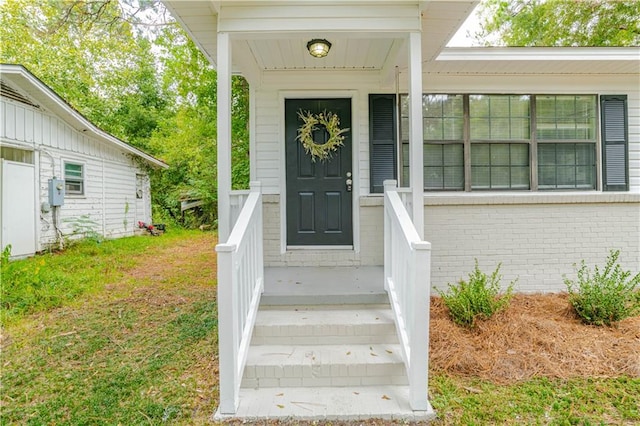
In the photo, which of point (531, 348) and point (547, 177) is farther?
point (547, 177)

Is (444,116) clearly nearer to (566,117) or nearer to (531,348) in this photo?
(566,117)

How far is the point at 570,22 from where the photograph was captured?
29.1 feet

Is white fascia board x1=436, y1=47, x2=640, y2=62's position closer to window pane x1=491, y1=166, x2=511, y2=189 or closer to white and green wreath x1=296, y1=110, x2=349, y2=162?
window pane x1=491, y1=166, x2=511, y2=189

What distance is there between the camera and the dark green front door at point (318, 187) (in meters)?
4.27

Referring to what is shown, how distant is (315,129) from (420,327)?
287 centimetres

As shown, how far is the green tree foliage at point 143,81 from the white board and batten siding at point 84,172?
80.3 inches

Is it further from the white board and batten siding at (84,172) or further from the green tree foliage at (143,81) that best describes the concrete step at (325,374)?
the green tree foliage at (143,81)

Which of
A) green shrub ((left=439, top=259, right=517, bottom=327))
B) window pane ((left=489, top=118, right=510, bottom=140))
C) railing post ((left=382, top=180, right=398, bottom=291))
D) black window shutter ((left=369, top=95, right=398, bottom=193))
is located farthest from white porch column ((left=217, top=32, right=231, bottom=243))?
window pane ((left=489, top=118, right=510, bottom=140))

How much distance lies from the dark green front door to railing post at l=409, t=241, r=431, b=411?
7.14ft

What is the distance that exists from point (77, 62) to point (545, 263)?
60.4 feet

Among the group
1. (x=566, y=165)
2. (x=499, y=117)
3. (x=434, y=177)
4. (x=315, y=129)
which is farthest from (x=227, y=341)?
(x=566, y=165)

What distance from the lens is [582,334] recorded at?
2.99 metres

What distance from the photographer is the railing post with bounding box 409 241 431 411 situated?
6.93ft

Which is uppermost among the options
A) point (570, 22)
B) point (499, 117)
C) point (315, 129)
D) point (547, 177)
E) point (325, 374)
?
point (570, 22)
